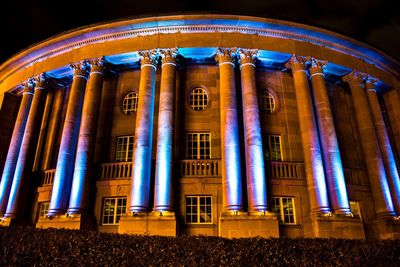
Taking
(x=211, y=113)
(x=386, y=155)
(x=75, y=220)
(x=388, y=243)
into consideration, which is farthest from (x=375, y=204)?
(x=75, y=220)

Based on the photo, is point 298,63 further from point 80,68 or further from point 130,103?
point 80,68

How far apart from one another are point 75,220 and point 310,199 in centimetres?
1563

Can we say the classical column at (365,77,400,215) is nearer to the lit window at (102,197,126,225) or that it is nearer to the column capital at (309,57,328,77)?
the column capital at (309,57,328,77)

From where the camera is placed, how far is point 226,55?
24.8 metres

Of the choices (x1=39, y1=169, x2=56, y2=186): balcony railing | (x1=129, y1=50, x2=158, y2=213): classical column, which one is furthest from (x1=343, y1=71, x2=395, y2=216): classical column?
(x1=39, y1=169, x2=56, y2=186): balcony railing

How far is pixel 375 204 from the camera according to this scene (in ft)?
77.8

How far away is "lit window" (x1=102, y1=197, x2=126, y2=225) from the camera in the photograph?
22.7 metres

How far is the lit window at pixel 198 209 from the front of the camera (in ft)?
71.9

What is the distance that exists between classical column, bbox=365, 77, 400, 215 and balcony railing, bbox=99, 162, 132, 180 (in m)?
19.6

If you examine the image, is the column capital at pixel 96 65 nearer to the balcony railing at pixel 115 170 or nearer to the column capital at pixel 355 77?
the balcony railing at pixel 115 170

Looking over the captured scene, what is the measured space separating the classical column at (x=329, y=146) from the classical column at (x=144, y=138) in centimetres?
1236

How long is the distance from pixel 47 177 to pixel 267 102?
1845 cm

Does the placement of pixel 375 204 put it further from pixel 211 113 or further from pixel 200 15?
pixel 200 15

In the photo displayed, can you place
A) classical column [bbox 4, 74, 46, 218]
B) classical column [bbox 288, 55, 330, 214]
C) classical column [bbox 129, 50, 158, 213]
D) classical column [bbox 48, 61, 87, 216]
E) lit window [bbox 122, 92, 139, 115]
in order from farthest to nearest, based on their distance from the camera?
lit window [bbox 122, 92, 139, 115] → classical column [bbox 4, 74, 46, 218] → classical column [bbox 48, 61, 87, 216] → classical column [bbox 288, 55, 330, 214] → classical column [bbox 129, 50, 158, 213]
